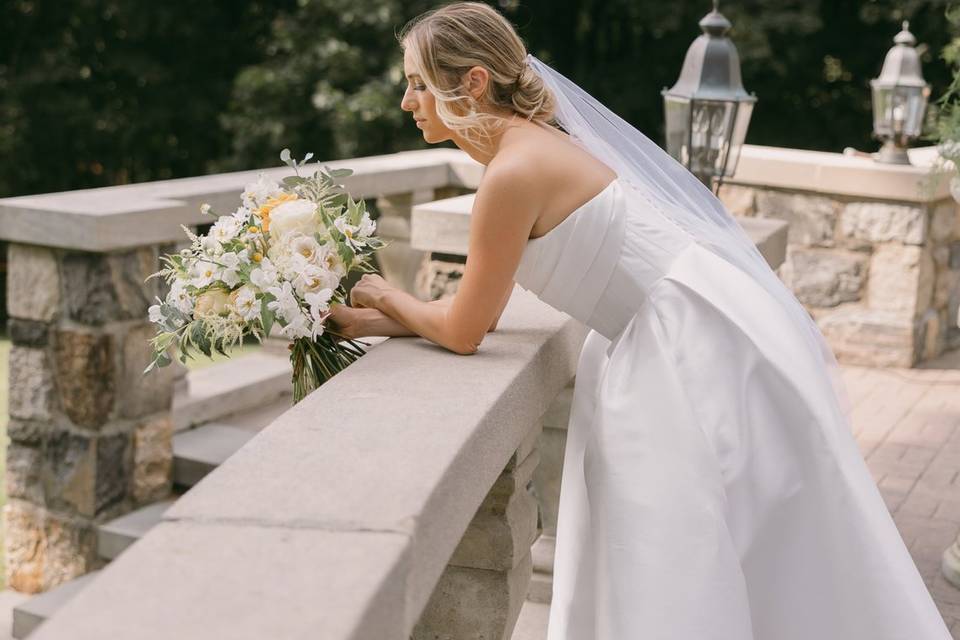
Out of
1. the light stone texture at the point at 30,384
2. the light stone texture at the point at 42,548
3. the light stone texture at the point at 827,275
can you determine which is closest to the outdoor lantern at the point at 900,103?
the light stone texture at the point at 827,275

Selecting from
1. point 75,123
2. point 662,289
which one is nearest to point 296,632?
point 662,289

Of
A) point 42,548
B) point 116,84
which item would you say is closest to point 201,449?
point 42,548

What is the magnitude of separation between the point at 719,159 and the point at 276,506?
3530mm

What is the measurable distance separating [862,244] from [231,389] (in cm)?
351

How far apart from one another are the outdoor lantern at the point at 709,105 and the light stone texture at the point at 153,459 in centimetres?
261

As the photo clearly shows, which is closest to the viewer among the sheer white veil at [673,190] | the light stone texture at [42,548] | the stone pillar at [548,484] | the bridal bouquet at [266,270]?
the bridal bouquet at [266,270]

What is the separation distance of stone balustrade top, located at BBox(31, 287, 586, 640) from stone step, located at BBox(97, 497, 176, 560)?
3187 mm

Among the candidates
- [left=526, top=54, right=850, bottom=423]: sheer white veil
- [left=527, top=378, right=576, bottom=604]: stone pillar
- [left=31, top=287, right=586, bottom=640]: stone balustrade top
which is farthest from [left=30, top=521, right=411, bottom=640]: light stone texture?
[left=527, top=378, right=576, bottom=604]: stone pillar

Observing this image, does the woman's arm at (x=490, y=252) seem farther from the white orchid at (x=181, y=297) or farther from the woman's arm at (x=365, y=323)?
the white orchid at (x=181, y=297)

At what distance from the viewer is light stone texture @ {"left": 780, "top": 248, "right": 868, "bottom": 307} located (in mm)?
6641

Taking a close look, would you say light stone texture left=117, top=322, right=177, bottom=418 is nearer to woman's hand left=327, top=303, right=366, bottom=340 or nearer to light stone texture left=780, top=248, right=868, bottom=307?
woman's hand left=327, top=303, right=366, bottom=340

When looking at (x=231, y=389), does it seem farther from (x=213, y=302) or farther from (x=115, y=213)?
(x=213, y=302)

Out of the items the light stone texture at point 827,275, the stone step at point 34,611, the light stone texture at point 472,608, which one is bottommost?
the stone step at point 34,611

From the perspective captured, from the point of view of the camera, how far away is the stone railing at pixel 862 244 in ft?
21.3
